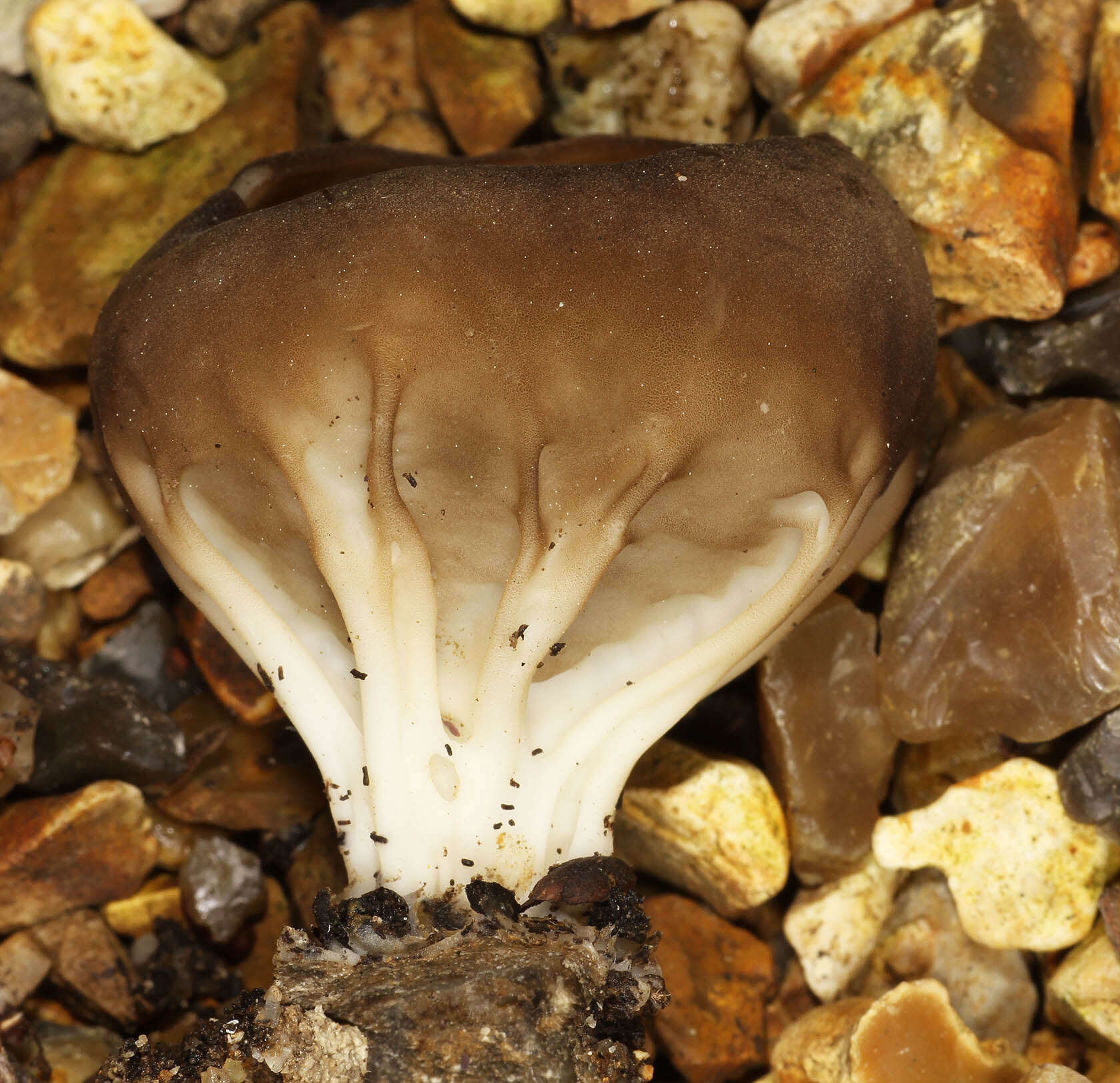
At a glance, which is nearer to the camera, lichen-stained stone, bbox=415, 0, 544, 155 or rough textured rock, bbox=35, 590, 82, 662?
rough textured rock, bbox=35, 590, 82, 662

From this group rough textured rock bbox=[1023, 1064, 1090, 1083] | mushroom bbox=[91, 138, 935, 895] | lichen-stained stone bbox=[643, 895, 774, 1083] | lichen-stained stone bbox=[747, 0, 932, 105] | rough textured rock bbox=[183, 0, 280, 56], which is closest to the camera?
mushroom bbox=[91, 138, 935, 895]

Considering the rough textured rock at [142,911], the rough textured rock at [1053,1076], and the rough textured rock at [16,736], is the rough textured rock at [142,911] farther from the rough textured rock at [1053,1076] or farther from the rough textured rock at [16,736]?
the rough textured rock at [1053,1076]

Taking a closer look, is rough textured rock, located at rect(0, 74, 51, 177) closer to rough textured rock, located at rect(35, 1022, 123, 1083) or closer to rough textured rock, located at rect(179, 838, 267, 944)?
rough textured rock, located at rect(179, 838, 267, 944)

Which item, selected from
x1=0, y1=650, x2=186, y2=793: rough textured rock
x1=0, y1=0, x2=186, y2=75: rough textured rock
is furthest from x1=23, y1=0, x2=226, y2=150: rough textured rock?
x1=0, y1=650, x2=186, y2=793: rough textured rock

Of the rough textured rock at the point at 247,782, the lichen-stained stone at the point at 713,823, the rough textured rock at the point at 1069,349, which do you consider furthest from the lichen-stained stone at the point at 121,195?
the rough textured rock at the point at 1069,349

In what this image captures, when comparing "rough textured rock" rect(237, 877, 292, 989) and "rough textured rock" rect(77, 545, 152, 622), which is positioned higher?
"rough textured rock" rect(77, 545, 152, 622)

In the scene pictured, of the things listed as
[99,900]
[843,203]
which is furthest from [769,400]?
[99,900]

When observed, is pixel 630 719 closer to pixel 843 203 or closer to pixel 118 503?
pixel 843 203
